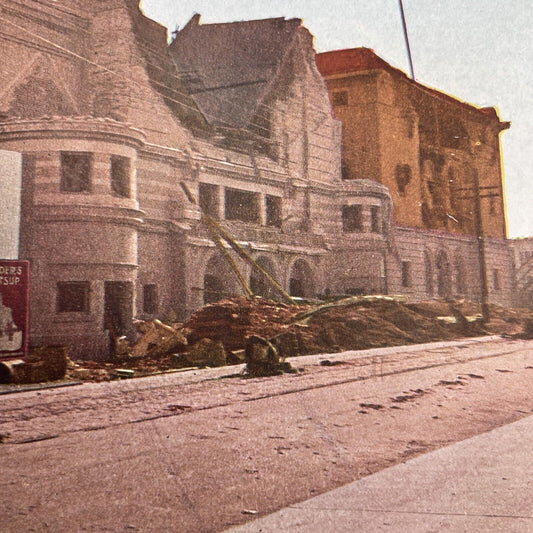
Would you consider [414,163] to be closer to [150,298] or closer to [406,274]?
[406,274]

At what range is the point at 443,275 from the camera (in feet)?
73.6

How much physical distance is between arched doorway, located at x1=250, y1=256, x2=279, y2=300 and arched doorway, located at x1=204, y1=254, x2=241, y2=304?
50 cm

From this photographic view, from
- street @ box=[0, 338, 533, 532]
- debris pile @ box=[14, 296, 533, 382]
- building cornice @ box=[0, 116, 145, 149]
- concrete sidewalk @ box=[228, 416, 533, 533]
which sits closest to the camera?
concrete sidewalk @ box=[228, 416, 533, 533]

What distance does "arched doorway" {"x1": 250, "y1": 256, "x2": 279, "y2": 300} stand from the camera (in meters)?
13.9

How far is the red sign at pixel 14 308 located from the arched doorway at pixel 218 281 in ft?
14.5

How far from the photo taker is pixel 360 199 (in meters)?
18.8

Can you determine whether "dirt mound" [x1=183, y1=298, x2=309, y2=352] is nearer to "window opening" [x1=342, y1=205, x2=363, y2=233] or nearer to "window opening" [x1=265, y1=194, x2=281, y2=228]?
"window opening" [x1=265, y1=194, x2=281, y2=228]

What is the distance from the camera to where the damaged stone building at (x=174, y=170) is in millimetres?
11555

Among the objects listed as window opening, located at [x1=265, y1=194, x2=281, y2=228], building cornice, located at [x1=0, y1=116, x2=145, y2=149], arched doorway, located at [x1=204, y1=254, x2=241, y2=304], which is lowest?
arched doorway, located at [x1=204, y1=254, x2=241, y2=304]

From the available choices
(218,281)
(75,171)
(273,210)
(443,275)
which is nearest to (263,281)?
(218,281)

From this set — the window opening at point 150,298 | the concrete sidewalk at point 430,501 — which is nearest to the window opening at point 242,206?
the window opening at point 150,298

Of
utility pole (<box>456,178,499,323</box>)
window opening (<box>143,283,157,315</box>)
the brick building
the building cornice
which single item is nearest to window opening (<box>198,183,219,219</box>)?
the building cornice

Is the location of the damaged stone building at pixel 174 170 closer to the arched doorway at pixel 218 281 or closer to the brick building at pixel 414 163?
the arched doorway at pixel 218 281

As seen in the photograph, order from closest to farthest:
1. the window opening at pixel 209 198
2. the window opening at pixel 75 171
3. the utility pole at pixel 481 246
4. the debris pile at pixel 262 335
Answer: the debris pile at pixel 262 335 < the window opening at pixel 75 171 < the window opening at pixel 209 198 < the utility pole at pixel 481 246
